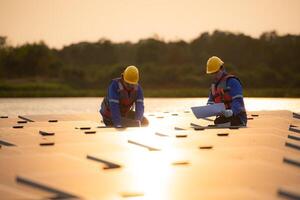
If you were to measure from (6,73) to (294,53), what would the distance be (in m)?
35.4

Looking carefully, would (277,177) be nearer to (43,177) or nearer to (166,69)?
(43,177)

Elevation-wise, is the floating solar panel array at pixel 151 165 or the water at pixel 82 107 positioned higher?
the floating solar panel array at pixel 151 165

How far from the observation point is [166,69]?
6644 centimetres

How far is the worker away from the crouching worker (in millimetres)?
1450

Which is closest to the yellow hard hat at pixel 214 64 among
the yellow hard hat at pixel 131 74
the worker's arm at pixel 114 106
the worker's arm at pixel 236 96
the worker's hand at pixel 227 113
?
the worker's arm at pixel 236 96

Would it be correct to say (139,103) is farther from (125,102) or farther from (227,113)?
(227,113)

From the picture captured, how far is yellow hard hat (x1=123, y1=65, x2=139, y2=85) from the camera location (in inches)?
403

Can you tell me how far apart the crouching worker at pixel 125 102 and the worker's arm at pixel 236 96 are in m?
1.80

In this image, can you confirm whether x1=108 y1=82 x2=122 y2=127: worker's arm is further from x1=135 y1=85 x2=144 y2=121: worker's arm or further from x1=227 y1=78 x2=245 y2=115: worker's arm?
x1=227 y1=78 x2=245 y2=115: worker's arm

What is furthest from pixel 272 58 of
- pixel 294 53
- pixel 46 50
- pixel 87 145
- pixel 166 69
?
pixel 87 145

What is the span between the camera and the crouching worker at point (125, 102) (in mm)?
10359

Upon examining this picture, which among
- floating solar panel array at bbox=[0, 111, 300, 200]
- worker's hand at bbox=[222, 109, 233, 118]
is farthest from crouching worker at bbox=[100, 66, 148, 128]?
worker's hand at bbox=[222, 109, 233, 118]

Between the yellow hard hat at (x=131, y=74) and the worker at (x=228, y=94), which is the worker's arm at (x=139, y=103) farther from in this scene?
the worker at (x=228, y=94)

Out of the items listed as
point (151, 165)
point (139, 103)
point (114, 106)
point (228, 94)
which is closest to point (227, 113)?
point (228, 94)
